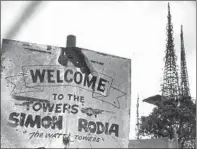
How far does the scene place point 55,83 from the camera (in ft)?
10.00

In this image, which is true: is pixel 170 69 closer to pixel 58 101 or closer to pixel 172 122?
pixel 172 122

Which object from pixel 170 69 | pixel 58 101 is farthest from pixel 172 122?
pixel 58 101

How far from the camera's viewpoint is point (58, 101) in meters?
3.00

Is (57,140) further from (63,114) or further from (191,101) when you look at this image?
(191,101)

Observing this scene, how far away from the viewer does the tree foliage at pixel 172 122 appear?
28.5 metres

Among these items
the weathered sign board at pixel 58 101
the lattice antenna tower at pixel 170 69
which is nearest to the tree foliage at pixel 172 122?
the lattice antenna tower at pixel 170 69

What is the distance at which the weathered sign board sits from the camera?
2.90 m

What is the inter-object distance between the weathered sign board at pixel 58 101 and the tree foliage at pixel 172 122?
25912 millimetres

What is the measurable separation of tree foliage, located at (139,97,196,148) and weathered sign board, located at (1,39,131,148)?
85.0 feet

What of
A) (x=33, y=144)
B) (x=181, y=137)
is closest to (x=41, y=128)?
(x=33, y=144)

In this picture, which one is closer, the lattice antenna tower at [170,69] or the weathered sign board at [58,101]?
the weathered sign board at [58,101]

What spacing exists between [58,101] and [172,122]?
27.3 m

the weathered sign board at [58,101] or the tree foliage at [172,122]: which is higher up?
the tree foliage at [172,122]

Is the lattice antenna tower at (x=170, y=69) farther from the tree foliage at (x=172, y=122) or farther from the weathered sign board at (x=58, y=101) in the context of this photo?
the weathered sign board at (x=58, y=101)
